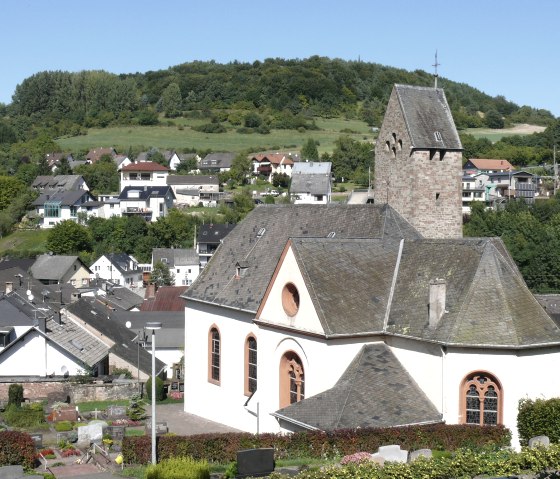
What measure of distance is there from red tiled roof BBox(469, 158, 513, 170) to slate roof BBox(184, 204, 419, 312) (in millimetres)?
125012

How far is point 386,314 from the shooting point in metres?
34.4

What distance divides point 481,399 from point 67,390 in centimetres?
2570

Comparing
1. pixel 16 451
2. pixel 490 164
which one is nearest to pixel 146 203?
pixel 490 164

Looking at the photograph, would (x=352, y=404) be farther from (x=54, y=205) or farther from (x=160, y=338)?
(x=54, y=205)

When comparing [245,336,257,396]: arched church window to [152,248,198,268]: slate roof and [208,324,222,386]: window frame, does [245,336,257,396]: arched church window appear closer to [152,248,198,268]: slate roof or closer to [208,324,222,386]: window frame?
[208,324,222,386]: window frame

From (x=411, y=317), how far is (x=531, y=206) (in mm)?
99492

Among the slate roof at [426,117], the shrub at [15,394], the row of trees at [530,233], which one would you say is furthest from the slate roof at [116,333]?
the row of trees at [530,233]

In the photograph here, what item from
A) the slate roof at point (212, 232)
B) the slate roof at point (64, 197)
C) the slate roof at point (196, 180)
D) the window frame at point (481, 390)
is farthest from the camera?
the slate roof at point (196, 180)

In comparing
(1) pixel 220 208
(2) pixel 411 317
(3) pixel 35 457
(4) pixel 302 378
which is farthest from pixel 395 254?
(1) pixel 220 208

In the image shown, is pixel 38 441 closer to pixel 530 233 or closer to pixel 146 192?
pixel 530 233

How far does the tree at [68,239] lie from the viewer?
383 ft

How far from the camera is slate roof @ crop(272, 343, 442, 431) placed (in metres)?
30.9

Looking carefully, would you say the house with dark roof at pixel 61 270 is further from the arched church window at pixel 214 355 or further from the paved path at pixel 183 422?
the arched church window at pixel 214 355

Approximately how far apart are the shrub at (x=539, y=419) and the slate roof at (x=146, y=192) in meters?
109
